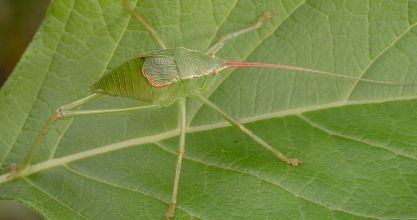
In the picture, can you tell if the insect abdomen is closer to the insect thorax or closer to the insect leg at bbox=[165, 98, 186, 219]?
the insect thorax

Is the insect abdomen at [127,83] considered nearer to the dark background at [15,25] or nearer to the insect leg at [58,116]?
the insect leg at [58,116]

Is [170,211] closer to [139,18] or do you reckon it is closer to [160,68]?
[160,68]

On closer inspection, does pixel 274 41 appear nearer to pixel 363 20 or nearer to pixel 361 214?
pixel 363 20

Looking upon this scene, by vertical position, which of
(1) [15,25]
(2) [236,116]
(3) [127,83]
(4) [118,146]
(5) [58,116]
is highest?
(1) [15,25]

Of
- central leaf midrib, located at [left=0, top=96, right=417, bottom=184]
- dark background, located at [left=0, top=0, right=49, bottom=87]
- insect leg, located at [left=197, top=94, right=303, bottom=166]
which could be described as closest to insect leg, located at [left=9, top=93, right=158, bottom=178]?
central leaf midrib, located at [left=0, top=96, right=417, bottom=184]

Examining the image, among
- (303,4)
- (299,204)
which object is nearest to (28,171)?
(299,204)

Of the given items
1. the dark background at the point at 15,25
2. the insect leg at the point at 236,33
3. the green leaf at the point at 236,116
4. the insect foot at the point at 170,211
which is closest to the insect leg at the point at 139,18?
the green leaf at the point at 236,116

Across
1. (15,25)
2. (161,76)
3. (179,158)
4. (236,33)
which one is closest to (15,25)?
(15,25)
